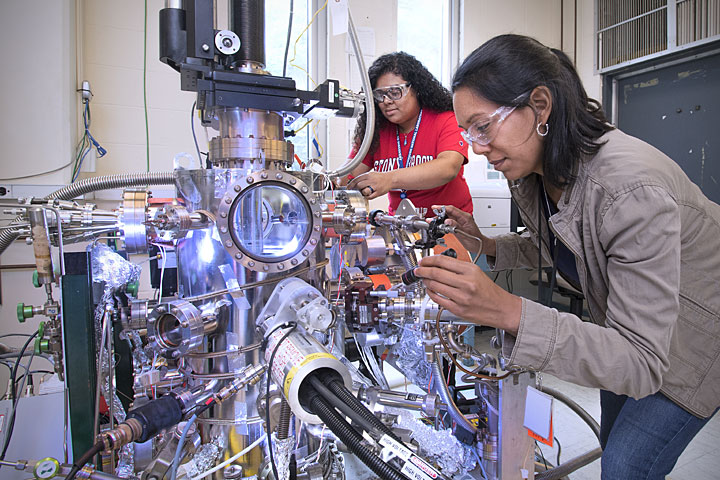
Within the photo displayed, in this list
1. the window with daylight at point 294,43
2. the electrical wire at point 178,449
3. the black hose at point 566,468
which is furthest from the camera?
the window with daylight at point 294,43

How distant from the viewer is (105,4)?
94.9 inches

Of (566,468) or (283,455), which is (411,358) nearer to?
(283,455)

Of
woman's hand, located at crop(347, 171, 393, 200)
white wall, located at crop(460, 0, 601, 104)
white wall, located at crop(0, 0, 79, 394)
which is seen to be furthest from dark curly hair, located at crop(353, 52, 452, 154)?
white wall, located at crop(460, 0, 601, 104)

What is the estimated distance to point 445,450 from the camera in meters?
1.08

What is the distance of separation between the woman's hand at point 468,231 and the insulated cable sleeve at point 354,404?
66cm

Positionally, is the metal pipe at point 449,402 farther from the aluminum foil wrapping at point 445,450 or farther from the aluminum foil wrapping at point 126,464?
the aluminum foil wrapping at point 126,464

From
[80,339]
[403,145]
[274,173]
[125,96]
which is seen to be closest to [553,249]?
[274,173]

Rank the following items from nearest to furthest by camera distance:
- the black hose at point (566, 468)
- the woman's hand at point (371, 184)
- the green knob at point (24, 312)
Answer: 1. the green knob at point (24, 312)
2. the woman's hand at point (371, 184)
3. the black hose at point (566, 468)

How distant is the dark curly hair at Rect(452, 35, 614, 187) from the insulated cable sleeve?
1.86ft

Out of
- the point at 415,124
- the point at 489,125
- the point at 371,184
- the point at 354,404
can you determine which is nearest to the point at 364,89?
the point at 371,184

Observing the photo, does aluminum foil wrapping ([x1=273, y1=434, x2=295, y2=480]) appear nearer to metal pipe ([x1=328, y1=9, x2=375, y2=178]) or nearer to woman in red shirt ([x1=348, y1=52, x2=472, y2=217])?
metal pipe ([x1=328, y1=9, x2=375, y2=178])

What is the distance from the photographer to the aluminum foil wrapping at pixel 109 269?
0.86 meters

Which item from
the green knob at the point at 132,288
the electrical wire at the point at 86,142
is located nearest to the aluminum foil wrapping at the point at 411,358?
the green knob at the point at 132,288

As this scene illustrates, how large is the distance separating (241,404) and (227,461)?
10 centimetres
